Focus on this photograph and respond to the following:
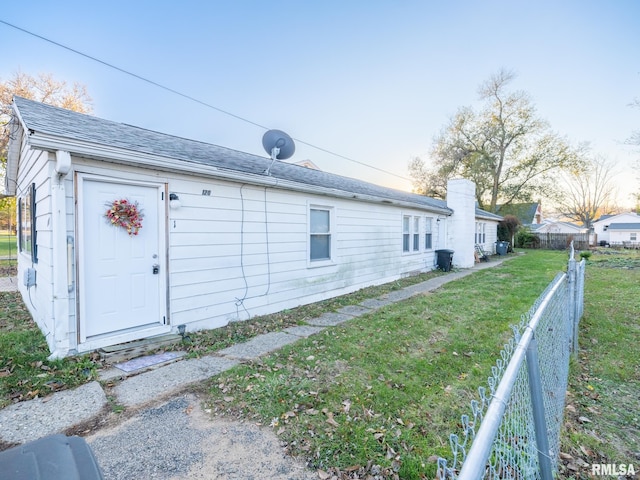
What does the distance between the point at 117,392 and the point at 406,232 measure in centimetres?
1037

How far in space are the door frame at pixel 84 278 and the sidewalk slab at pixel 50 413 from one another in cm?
90

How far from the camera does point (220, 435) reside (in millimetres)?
2771

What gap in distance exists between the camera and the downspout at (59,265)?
3969 mm

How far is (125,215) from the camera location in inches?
178

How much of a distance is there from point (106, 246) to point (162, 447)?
117 inches

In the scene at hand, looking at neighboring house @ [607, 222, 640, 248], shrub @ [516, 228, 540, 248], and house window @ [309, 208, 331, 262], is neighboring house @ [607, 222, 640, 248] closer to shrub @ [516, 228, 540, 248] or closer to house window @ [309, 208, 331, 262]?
shrub @ [516, 228, 540, 248]

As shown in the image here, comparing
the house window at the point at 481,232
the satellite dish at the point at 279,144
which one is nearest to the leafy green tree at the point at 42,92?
the satellite dish at the point at 279,144

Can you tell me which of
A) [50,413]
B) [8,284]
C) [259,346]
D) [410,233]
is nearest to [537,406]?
[259,346]

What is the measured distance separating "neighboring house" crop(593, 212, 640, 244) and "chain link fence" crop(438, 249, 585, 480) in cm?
4439

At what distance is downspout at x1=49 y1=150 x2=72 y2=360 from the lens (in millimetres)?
3969

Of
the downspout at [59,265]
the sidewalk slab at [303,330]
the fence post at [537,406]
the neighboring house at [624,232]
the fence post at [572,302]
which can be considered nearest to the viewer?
the fence post at [537,406]

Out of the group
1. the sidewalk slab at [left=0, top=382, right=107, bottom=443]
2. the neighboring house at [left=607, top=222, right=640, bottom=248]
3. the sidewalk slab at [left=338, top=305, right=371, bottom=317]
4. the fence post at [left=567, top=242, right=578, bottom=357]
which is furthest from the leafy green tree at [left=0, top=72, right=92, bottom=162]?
the neighboring house at [left=607, top=222, right=640, bottom=248]

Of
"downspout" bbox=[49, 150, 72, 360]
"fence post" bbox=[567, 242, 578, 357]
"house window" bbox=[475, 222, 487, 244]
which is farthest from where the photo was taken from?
"house window" bbox=[475, 222, 487, 244]

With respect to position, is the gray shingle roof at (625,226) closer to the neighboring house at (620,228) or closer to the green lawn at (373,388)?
the neighboring house at (620,228)
